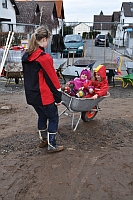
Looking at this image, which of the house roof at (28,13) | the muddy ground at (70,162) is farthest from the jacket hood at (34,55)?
the house roof at (28,13)

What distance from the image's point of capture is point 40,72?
121 inches

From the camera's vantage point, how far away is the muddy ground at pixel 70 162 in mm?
2721

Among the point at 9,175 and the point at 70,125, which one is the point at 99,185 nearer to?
the point at 9,175

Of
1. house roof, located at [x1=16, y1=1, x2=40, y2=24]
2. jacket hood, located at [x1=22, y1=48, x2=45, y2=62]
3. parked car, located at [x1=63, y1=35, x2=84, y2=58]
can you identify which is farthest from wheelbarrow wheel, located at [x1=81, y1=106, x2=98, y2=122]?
house roof, located at [x1=16, y1=1, x2=40, y2=24]

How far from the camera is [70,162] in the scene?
3307 millimetres

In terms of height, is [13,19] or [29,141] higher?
[13,19]

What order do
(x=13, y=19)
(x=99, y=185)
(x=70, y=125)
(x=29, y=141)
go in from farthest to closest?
(x=13, y=19) → (x=70, y=125) → (x=29, y=141) → (x=99, y=185)

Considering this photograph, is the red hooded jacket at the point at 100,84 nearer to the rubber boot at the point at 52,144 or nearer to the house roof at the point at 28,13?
the rubber boot at the point at 52,144

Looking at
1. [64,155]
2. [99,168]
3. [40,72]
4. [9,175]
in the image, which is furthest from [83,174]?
[40,72]

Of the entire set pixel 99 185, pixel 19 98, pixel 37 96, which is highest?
pixel 37 96

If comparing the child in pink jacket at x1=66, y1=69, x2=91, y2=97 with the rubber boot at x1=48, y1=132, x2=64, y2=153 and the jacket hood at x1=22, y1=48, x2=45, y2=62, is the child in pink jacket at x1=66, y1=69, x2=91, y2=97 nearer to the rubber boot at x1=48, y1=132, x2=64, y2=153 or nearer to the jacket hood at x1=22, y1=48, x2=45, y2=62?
the rubber boot at x1=48, y1=132, x2=64, y2=153

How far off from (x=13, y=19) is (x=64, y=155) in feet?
93.8

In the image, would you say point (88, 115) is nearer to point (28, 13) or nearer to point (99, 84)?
point (99, 84)

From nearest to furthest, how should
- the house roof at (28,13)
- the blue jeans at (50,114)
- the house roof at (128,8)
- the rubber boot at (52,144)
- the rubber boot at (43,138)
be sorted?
the blue jeans at (50,114)
the rubber boot at (52,144)
the rubber boot at (43,138)
the house roof at (28,13)
the house roof at (128,8)
